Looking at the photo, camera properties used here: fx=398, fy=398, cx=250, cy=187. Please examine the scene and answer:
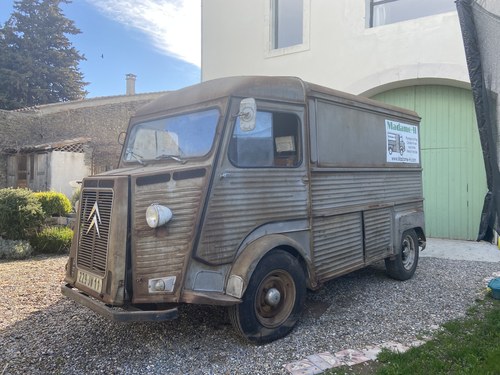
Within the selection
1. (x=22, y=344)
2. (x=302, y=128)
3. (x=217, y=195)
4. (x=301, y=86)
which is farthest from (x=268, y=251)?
(x=22, y=344)

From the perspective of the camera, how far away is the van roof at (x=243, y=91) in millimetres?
3922

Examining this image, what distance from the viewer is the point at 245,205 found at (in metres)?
3.82

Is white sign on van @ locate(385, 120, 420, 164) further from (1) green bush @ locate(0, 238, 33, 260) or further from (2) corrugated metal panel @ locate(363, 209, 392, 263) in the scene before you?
(1) green bush @ locate(0, 238, 33, 260)

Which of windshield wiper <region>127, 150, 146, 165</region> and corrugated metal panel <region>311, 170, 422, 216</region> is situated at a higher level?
windshield wiper <region>127, 150, 146, 165</region>

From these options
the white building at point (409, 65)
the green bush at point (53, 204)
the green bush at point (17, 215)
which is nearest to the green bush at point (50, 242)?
the green bush at point (17, 215)

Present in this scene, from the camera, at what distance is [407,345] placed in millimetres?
3846

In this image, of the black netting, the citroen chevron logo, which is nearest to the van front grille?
the citroen chevron logo

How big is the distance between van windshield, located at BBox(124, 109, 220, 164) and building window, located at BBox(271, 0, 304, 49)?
7.58m

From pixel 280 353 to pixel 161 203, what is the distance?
1768 millimetres

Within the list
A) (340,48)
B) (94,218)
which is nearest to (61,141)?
(340,48)

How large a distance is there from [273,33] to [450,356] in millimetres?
9641

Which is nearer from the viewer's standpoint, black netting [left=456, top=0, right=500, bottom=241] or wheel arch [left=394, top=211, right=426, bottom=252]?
black netting [left=456, top=0, right=500, bottom=241]

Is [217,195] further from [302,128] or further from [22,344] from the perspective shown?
[22,344]

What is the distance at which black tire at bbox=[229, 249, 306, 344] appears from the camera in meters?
3.73
